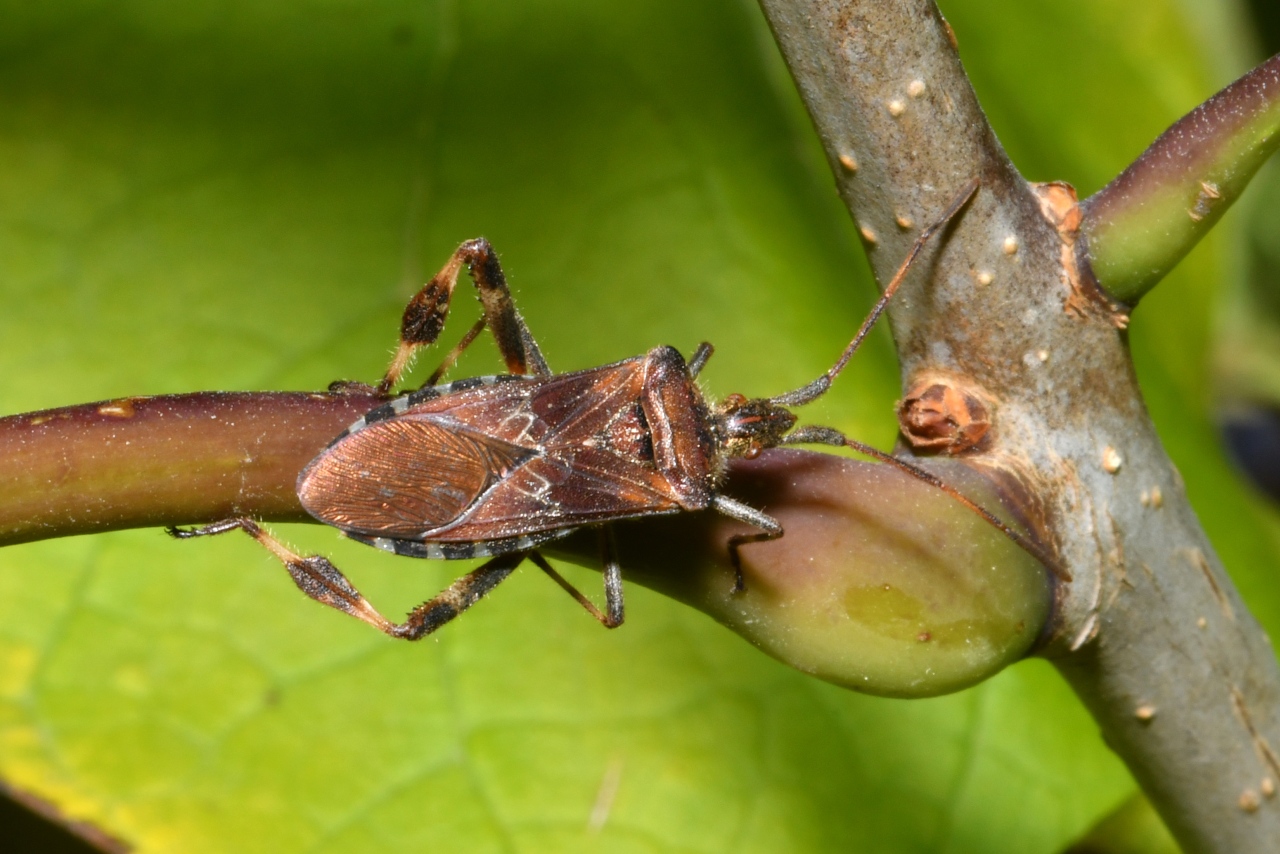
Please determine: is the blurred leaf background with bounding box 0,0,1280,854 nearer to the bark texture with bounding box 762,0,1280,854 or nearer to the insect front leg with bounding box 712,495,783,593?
the bark texture with bounding box 762,0,1280,854

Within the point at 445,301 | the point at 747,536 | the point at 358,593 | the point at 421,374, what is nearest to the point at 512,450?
the point at 421,374

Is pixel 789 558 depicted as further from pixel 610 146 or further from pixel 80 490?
pixel 610 146

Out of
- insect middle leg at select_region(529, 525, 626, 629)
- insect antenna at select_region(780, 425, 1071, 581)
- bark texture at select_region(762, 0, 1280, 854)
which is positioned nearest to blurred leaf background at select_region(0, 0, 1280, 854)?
insect middle leg at select_region(529, 525, 626, 629)

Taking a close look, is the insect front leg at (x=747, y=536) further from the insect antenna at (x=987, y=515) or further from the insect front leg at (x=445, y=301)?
the insect front leg at (x=445, y=301)

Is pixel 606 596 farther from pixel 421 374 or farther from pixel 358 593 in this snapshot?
pixel 421 374

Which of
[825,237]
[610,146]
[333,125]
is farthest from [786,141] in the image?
[333,125]

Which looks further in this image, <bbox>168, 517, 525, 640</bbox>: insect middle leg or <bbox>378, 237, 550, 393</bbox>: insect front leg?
<bbox>378, 237, 550, 393</bbox>: insect front leg
